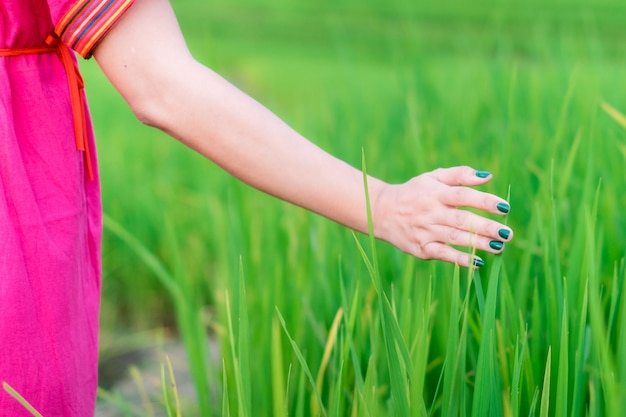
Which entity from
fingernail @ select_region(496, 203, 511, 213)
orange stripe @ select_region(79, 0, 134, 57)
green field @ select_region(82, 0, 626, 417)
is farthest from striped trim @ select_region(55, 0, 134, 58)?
fingernail @ select_region(496, 203, 511, 213)

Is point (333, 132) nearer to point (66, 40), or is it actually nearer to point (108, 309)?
point (108, 309)

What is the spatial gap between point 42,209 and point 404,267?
49cm

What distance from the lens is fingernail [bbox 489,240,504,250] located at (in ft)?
2.38

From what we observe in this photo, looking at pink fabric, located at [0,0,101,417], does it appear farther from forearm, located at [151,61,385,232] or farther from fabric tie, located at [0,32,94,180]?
forearm, located at [151,61,385,232]

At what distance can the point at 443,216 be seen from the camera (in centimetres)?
72

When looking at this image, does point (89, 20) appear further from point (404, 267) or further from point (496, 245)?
point (404, 267)

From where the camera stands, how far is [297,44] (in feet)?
29.7

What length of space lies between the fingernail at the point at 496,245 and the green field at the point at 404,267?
0.07 feet

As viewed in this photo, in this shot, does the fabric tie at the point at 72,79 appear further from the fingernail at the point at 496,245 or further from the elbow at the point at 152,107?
the fingernail at the point at 496,245

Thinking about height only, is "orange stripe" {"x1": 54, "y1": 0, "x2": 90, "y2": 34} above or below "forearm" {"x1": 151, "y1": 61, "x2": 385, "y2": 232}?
above

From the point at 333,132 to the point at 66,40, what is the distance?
1422mm

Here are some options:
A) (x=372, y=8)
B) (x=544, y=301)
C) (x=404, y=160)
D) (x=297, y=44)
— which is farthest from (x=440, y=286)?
(x=372, y=8)

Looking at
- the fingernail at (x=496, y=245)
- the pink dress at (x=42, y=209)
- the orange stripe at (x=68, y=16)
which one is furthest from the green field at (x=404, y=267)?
the orange stripe at (x=68, y=16)

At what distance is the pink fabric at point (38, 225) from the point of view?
74 centimetres
